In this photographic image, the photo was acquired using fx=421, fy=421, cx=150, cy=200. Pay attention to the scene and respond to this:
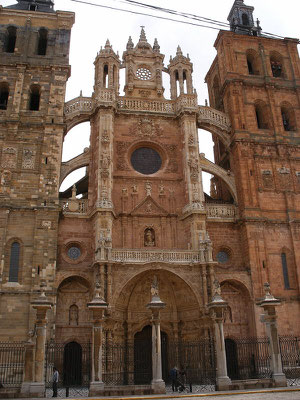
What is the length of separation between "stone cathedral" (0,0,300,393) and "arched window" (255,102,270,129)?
116mm

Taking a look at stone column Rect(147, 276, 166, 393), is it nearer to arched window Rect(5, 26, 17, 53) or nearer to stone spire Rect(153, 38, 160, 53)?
stone spire Rect(153, 38, 160, 53)

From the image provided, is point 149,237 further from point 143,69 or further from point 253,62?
point 253,62

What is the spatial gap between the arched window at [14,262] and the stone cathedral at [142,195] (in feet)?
0.17

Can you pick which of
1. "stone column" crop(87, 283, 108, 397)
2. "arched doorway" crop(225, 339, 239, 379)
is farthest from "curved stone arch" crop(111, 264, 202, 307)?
"stone column" crop(87, 283, 108, 397)

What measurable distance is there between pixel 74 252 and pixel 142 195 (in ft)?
17.2

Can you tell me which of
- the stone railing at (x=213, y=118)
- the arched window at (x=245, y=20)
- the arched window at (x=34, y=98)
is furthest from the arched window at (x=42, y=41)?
the arched window at (x=245, y=20)

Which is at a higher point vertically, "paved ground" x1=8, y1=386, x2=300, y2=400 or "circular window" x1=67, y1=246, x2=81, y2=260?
"circular window" x1=67, y1=246, x2=81, y2=260

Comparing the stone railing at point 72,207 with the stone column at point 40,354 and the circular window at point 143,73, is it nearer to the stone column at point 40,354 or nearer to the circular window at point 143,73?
the stone column at point 40,354

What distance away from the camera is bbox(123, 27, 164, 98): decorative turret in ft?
93.0

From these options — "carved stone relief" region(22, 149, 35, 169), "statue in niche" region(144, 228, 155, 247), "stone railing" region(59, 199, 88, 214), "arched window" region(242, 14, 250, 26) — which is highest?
"arched window" region(242, 14, 250, 26)

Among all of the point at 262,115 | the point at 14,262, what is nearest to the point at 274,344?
the point at 14,262

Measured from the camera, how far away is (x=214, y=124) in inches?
1101

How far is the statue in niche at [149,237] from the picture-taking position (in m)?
24.3

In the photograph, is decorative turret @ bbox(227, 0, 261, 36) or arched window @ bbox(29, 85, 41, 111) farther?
decorative turret @ bbox(227, 0, 261, 36)
